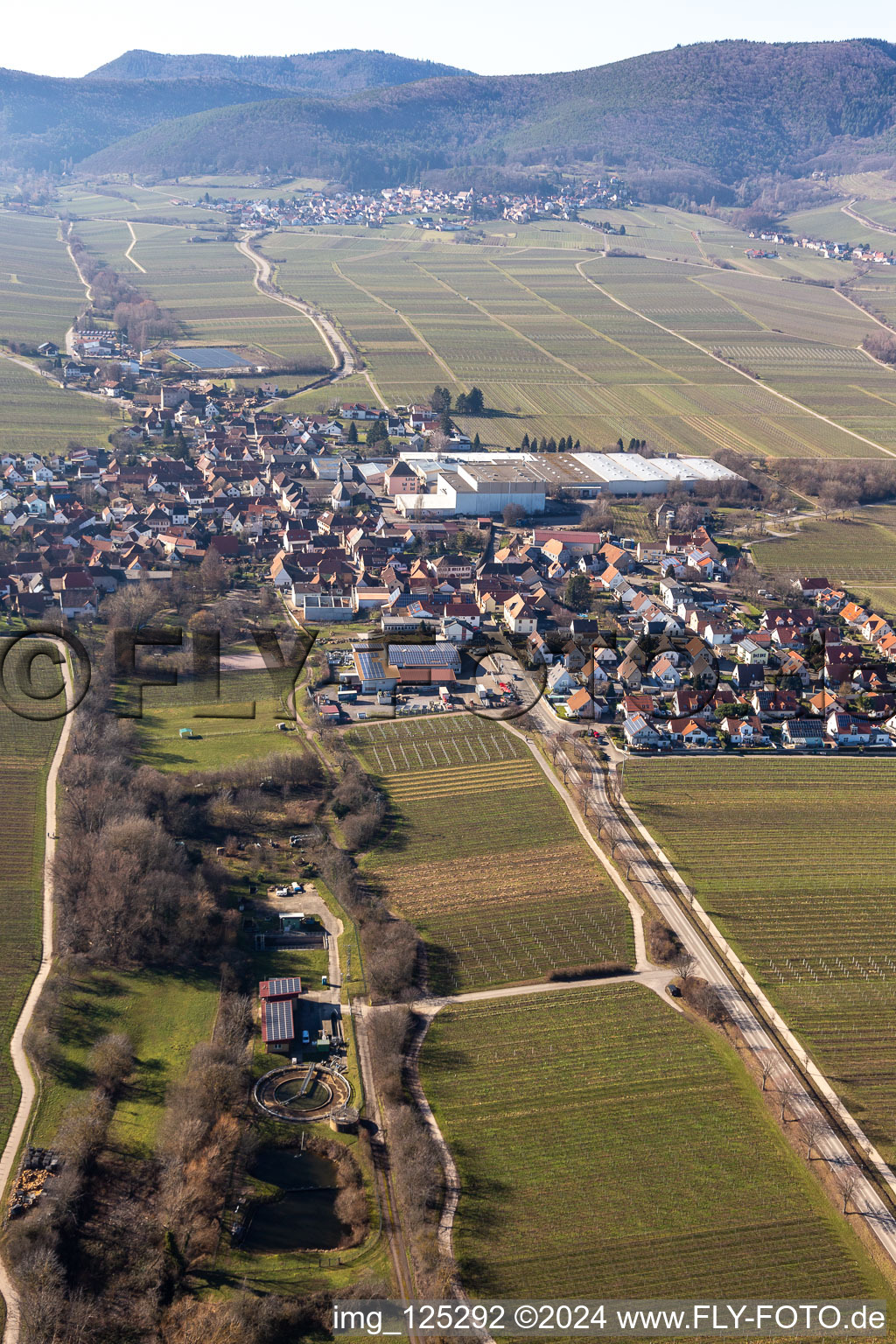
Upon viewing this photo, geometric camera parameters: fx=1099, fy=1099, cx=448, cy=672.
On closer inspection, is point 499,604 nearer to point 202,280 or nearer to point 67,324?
point 67,324

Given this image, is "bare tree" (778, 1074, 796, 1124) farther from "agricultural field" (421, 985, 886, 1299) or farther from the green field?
the green field

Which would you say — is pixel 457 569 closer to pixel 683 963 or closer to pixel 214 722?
pixel 214 722

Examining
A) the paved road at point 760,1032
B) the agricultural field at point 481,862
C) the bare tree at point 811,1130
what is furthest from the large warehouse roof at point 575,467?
the bare tree at point 811,1130

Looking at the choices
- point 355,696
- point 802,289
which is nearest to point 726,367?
point 802,289

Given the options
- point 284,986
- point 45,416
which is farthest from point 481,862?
point 45,416

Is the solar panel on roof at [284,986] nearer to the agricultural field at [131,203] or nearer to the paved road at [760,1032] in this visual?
the paved road at [760,1032]

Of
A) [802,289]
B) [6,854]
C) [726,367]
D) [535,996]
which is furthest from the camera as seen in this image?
[802,289]
